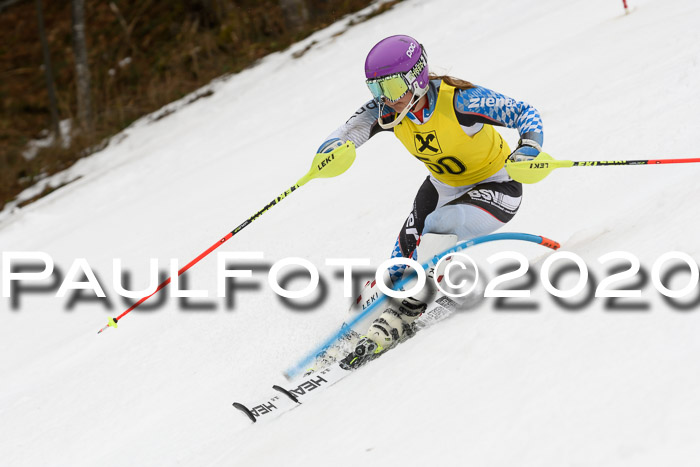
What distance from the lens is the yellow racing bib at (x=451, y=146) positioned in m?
3.51

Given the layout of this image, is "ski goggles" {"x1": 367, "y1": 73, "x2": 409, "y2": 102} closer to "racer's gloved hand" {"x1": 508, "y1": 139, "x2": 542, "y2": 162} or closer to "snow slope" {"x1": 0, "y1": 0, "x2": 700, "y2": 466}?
"racer's gloved hand" {"x1": 508, "y1": 139, "x2": 542, "y2": 162}

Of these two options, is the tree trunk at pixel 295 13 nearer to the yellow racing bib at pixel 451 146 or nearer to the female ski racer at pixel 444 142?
the female ski racer at pixel 444 142

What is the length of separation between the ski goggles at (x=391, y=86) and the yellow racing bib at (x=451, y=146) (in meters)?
0.22

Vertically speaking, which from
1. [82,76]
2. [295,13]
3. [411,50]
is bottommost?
[411,50]

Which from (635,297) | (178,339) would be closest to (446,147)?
(635,297)

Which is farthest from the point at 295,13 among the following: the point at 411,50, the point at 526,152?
the point at 526,152

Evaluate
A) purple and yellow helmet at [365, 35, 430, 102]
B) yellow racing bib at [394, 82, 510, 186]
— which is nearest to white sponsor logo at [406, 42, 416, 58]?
purple and yellow helmet at [365, 35, 430, 102]

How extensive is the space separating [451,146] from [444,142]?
4cm

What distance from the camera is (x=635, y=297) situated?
9.18ft

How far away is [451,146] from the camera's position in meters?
3.57

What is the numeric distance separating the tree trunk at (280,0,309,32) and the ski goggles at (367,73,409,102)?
33.2ft

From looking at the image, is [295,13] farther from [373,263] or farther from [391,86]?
[391,86]

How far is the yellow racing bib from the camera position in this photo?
11.5 feet

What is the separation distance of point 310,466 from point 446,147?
177cm
